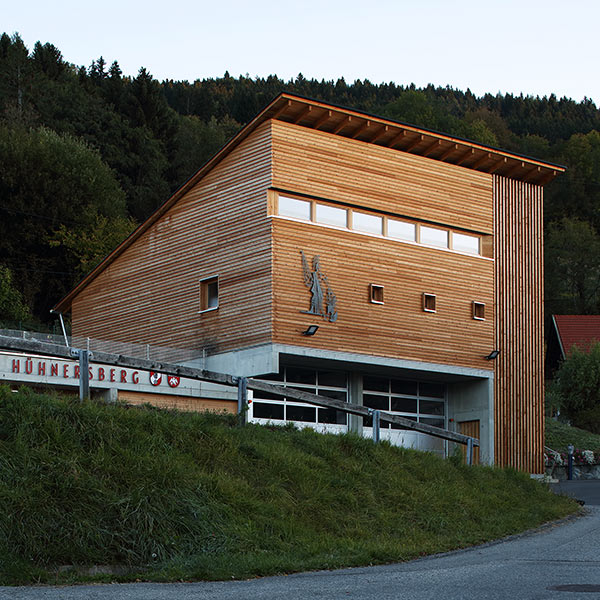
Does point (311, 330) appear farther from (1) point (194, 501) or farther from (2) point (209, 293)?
(1) point (194, 501)

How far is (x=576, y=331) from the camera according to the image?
58.1 meters

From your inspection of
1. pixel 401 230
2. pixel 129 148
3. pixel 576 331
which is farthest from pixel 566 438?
pixel 129 148

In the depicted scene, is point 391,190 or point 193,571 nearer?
point 193,571

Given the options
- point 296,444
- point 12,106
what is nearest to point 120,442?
point 296,444

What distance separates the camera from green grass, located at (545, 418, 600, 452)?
37.8 meters

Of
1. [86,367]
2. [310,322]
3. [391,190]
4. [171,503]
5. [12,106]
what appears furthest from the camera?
[12,106]

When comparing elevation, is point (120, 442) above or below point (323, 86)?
below

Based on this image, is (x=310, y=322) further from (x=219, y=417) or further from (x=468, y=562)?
(x=468, y=562)

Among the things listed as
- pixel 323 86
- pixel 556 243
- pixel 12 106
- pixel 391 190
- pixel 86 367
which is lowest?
pixel 86 367

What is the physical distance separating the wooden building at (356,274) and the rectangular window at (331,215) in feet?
0.13

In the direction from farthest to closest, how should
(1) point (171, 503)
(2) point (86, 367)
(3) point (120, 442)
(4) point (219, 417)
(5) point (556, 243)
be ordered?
(5) point (556, 243) → (4) point (219, 417) → (2) point (86, 367) → (3) point (120, 442) → (1) point (171, 503)

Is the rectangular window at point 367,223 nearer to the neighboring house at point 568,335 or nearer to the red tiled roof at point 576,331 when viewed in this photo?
the neighboring house at point 568,335

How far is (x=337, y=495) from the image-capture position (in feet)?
40.2

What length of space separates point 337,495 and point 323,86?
304 ft
